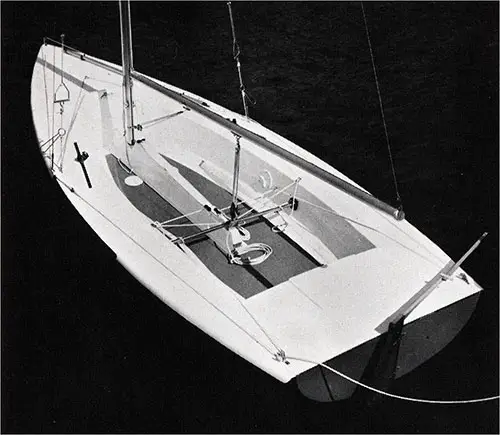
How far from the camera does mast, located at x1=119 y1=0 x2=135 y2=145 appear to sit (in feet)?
20.6

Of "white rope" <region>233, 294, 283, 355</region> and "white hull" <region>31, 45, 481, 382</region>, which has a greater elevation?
"white hull" <region>31, 45, 481, 382</region>

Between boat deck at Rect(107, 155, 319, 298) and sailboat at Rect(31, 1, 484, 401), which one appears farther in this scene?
boat deck at Rect(107, 155, 319, 298)

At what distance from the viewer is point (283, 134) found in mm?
9266

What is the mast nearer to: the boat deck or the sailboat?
the sailboat

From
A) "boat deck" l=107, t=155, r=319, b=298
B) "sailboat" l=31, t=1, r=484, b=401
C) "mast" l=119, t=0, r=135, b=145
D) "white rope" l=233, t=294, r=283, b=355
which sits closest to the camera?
"white rope" l=233, t=294, r=283, b=355

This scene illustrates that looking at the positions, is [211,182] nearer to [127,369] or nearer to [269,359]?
[127,369]

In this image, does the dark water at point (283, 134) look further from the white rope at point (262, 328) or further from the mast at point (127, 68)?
the mast at point (127, 68)

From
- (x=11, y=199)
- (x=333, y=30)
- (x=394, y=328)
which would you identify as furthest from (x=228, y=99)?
(x=394, y=328)

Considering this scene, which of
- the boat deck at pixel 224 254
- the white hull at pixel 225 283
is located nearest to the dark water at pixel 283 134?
the white hull at pixel 225 283

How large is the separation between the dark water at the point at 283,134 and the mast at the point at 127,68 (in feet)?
3.14

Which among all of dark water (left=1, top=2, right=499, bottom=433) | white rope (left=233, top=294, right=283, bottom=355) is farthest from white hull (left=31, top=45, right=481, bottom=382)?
dark water (left=1, top=2, right=499, bottom=433)

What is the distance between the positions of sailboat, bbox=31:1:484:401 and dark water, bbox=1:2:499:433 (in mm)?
227

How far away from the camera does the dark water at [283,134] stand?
17.6ft

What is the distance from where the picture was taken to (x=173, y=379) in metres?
5.50
